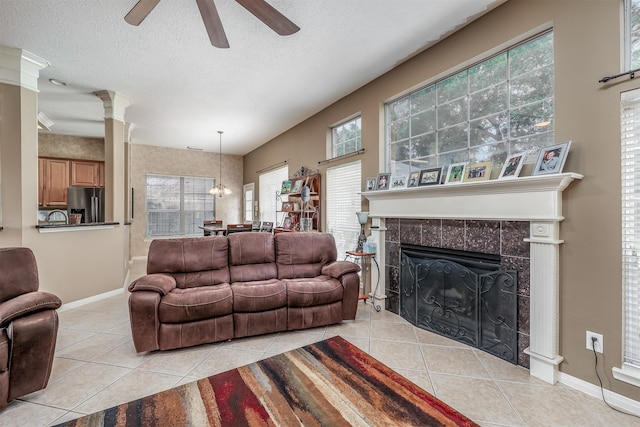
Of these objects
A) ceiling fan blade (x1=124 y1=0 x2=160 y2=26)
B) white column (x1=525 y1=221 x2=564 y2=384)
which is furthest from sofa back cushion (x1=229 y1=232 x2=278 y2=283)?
white column (x1=525 y1=221 x2=564 y2=384)

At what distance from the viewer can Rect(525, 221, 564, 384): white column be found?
2021 mm

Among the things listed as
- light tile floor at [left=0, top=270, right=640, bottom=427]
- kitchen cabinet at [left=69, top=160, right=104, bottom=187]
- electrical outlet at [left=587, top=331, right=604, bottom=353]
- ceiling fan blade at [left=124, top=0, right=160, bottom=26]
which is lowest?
light tile floor at [left=0, top=270, right=640, bottom=427]

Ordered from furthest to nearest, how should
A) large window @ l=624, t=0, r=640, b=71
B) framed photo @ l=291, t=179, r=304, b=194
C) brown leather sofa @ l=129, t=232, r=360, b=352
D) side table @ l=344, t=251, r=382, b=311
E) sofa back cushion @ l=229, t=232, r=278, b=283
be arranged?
framed photo @ l=291, t=179, r=304, b=194 → side table @ l=344, t=251, r=382, b=311 → sofa back cushion @ l=229, t=232, r=278, b=283 → brown leather sofa @ l=129, t=232, r=360, b=352 → large window @ l=624, t=0, r=640, b=71

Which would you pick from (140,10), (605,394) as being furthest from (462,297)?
(140,10)

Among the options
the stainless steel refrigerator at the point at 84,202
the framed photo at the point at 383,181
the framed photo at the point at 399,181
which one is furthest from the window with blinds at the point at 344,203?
the stainless steel refrigerator at the point at 84,202

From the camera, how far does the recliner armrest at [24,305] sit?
5.72ft

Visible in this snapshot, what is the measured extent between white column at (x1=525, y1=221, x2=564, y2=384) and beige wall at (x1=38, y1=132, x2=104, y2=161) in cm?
837

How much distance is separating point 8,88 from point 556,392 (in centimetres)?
591

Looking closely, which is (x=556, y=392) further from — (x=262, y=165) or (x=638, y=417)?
(x=262, y=165)

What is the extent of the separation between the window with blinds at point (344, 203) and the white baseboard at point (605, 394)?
2565 millimetres

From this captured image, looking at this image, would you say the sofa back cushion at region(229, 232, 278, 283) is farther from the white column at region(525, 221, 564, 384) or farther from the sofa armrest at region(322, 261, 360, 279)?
the white column at region(525, 221, 564, 384)

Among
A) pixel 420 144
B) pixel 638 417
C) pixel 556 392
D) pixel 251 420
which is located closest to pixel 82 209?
pixel 251 420

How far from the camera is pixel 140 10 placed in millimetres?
1915

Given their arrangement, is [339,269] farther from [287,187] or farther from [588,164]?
[287,187]
